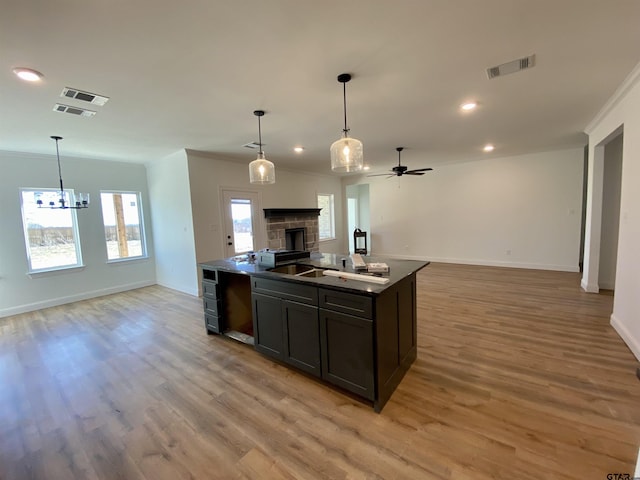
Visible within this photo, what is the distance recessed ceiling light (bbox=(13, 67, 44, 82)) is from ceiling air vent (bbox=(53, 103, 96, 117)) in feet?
1.92

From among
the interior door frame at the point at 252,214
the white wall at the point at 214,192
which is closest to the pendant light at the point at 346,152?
the white wall at the point at 214,192

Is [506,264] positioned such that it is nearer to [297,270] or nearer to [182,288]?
[297,270]

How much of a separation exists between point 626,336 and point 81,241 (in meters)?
7.95

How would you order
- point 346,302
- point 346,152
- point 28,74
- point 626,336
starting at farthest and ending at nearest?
point 626,336, point 346,152, point 28,74, point 346,302

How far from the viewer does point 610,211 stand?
4430 mm

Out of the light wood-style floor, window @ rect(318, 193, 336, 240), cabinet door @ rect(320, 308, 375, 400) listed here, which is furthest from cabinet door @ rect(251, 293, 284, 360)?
window @ rect(318, 193, 336, 240)

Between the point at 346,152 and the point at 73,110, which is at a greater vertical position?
the point at 73,110

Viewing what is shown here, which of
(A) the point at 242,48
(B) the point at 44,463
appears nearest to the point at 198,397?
(B) the point at 44,463

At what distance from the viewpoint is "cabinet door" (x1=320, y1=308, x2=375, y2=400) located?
6.40ft

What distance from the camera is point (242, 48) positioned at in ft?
6.47

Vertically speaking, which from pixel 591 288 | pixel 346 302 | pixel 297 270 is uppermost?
pixel 297 270

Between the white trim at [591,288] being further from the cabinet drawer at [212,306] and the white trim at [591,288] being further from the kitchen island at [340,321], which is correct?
the cabinet drawer at [212,306]

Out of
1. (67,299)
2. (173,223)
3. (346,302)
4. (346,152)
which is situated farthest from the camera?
(173,223)

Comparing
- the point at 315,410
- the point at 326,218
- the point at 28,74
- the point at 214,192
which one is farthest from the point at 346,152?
the point at 326,218
